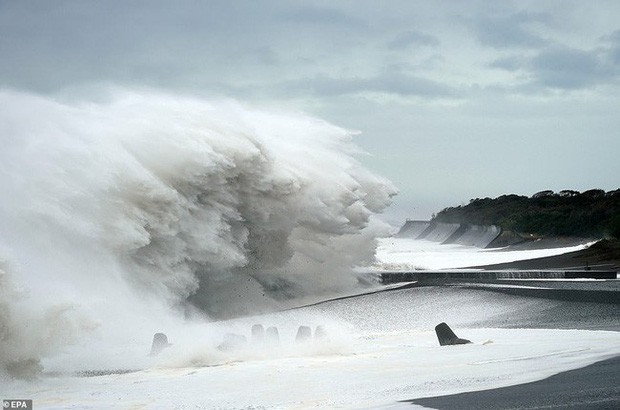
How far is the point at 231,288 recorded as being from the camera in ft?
99.3

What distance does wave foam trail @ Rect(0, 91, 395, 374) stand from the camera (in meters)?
22.5

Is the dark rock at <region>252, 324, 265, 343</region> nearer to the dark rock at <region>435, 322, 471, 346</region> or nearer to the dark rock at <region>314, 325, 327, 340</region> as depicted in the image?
the dark rock at <region>314, 325, 327, 340</region>

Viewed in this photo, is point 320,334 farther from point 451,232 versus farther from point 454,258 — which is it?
point 451,232

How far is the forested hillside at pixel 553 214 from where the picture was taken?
9011cm

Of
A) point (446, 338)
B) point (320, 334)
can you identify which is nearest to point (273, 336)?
point (320, 334)

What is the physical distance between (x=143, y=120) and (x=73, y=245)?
740 cm

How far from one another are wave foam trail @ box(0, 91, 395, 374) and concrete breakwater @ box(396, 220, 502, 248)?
6531 centimetres

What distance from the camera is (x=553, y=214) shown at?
102 m

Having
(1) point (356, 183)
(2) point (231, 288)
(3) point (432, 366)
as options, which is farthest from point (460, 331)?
(1) point (356, 183)

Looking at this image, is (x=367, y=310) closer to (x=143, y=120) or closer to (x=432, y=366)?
(x=143, y=120)

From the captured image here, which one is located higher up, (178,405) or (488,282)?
(488,282)

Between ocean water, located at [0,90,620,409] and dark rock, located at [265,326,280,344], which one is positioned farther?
dark rock, located at [265,326,280,344]

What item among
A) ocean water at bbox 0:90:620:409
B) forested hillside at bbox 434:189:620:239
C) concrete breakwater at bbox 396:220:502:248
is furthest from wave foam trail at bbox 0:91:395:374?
concrete breakwater at bbox 396:220:502:248

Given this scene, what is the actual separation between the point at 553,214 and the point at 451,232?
96.6ft
